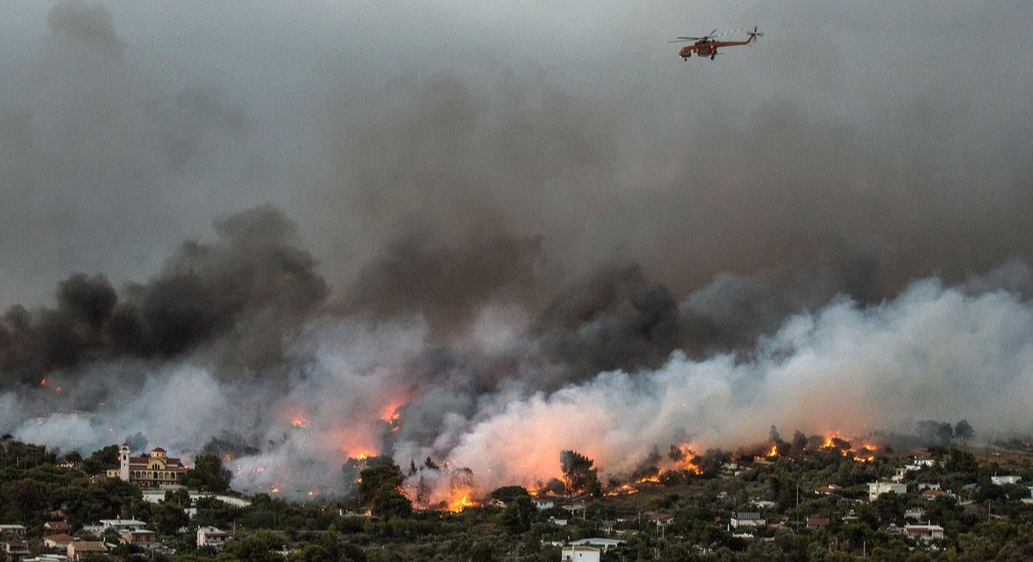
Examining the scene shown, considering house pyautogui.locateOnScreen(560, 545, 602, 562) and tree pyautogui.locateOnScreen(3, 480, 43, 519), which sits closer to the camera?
house pyautogui.locateOnScreen(560, 545, 602, 562)

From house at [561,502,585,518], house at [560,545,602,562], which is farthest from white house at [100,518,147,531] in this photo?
house at [561,502,585,518]

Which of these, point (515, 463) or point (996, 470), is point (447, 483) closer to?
point (515, 463)

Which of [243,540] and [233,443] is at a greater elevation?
[233,443]

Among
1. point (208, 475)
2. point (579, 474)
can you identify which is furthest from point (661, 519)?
point (208, 475)

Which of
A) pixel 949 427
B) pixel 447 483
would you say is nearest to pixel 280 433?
pixel 447 483

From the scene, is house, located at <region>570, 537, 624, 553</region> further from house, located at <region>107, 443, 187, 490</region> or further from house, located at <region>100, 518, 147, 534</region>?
house, located at <region>107, 443, 187, 490</region>

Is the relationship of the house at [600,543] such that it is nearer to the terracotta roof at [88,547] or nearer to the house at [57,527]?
the terracotta roof at [88,547]

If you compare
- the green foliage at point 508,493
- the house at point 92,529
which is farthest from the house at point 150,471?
the green foliage at point 508,493
